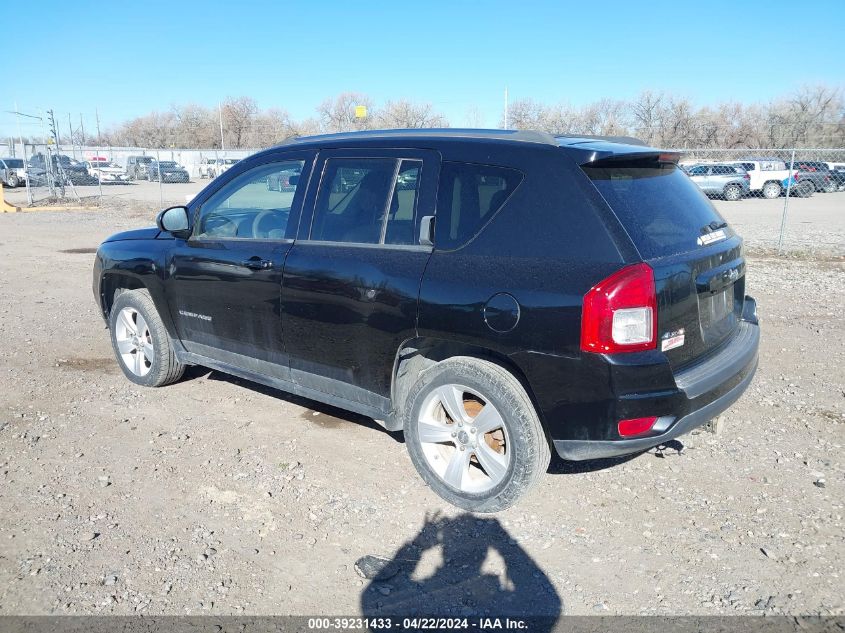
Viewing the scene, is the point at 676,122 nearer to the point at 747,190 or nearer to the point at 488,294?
the point at 747,190

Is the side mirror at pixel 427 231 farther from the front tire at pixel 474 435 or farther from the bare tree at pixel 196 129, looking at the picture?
the bare tree at pixel 196 129

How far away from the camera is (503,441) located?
351 centimetres

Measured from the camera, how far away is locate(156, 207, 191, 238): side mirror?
4.73 m

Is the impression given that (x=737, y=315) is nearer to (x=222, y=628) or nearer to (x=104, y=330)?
(x=222, y=628)

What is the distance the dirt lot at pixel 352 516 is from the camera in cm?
290

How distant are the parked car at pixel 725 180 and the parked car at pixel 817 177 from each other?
3.73 m

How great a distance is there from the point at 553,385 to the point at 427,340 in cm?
74

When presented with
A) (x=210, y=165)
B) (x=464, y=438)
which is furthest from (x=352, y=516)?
(x=210, y=165)

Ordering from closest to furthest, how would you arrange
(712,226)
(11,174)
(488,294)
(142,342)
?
(488,294)
(712,226)
(142,342)
(11,174)

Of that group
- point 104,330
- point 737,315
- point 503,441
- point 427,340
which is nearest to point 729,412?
point 737,315

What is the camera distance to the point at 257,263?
13.9 feet

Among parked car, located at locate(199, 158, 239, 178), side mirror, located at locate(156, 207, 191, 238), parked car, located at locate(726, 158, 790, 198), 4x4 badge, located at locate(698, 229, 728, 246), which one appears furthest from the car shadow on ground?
parked car, located at locate(199, 158, 239, 178)

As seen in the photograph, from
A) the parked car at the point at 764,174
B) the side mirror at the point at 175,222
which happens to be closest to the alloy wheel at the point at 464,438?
the side mirror at the point at 175,222

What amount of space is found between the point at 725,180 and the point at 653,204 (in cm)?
2642
